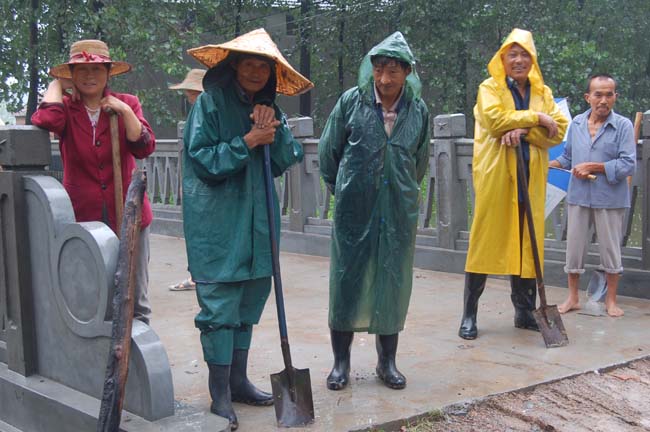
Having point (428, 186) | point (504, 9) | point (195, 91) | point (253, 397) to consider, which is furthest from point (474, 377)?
point (504, 9)

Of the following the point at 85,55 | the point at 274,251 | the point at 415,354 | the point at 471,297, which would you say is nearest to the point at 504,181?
the point at 471,297

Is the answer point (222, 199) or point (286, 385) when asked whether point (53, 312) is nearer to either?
point (222, 199)

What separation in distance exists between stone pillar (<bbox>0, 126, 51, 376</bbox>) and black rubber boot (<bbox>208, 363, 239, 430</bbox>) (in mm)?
978

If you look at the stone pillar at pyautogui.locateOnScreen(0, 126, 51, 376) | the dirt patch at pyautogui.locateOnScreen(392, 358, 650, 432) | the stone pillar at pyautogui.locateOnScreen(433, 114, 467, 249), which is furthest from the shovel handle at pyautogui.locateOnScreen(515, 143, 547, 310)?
the stone pillar at pyautogui.locateOnScreen(0, 126, 51, 376)

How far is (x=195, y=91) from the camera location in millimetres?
6934

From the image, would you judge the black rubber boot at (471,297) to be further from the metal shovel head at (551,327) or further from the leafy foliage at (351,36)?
the leafy foliage at (351,36)

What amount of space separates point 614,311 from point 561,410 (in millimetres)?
2325

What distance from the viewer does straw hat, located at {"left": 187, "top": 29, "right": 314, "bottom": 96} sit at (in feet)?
12.9

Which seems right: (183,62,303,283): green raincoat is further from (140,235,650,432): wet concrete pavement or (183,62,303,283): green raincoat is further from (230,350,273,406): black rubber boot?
(140,235,650,432): wet concrete pavement

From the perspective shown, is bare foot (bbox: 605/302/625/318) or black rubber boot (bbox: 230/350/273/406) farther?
bare foot (bbox: 605/302/625/318)

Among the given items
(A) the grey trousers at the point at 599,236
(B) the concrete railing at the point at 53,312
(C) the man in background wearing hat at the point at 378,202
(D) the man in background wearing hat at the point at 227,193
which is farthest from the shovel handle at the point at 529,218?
(B) the concrete railing at the point at 53,312

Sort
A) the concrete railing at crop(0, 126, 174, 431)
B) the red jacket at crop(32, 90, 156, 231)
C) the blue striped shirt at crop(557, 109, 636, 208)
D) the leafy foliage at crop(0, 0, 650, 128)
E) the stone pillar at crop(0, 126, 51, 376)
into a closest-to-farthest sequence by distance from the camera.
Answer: the concrete railing at crop(0, 126, 174, 431), the stone pillar at crop(0, 126, 51, 376), the red jacket at crop(32, 90, 156, 231), the blue striped shirt at crop(557, 109, 636, 208), the leafy foliage at crop(0, 0, 650, 128)

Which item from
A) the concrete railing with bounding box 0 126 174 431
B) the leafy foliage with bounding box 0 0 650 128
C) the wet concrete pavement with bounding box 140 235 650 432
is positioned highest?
the leafy foliage with bounding box 0 0 650 128

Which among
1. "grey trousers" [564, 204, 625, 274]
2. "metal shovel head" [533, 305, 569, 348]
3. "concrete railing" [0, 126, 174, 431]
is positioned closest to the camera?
A: "concrete railing" [0, 126, 174, 431]
